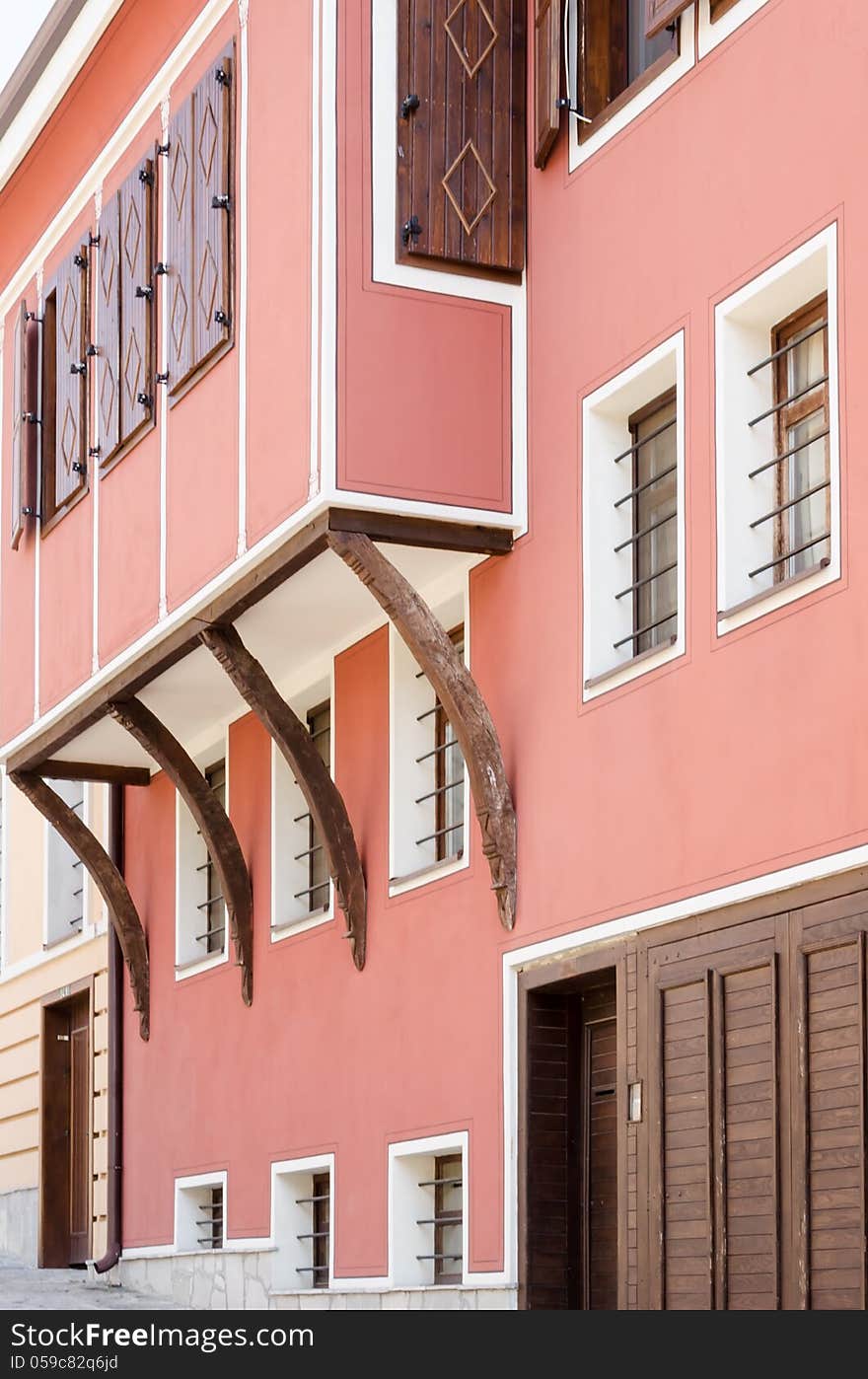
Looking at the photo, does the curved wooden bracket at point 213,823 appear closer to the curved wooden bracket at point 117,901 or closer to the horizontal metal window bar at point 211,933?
the horizontal metal window bar at point 211,933

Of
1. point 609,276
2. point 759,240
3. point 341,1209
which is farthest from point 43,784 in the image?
point 759,240

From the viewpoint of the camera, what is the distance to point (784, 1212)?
10.1 metres

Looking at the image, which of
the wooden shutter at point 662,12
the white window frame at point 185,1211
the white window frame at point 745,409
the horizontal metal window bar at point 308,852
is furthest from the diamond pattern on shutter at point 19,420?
the white window frame at point 745,409

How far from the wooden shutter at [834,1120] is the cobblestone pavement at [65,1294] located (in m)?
7.81

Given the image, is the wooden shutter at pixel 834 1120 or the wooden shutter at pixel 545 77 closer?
the wooden shutter at pixel 834 1120

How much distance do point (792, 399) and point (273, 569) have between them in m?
3.88

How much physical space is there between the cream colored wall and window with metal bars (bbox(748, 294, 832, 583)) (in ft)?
33.0

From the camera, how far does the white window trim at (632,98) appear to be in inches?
459

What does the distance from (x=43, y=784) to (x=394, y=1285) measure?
623cm

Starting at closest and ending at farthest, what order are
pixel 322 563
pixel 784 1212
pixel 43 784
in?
pixel 784 1212 → pixel 322 563 → pixel 43 784

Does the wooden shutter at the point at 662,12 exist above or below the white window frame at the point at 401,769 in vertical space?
above

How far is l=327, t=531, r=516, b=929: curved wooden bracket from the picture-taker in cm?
1274

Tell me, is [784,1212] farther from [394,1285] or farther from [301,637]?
[301,637]

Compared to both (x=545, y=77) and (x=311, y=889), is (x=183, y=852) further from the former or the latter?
(x=545, y=77)
